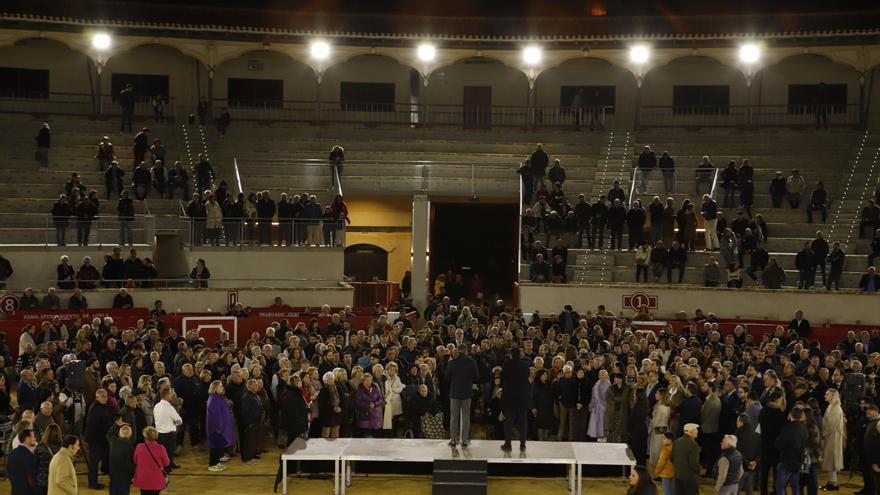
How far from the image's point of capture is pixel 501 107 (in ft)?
142

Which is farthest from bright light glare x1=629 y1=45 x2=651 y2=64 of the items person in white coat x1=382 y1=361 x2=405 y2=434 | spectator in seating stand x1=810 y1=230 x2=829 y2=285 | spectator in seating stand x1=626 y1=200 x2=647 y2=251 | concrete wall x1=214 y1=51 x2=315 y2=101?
person in white coat x1=382 y1=361 x2=405 y2=434

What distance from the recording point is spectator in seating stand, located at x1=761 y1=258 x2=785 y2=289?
30.6 m

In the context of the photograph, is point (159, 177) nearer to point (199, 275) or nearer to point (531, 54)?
point (199, 275)

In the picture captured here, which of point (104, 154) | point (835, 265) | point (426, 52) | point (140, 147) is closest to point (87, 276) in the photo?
point (140, 147)

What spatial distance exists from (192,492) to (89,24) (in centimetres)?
2588

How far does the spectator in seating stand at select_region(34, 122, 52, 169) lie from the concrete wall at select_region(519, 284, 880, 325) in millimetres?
15844

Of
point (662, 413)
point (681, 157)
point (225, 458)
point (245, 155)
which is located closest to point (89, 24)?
point (245, 155)

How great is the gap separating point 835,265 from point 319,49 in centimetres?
1960

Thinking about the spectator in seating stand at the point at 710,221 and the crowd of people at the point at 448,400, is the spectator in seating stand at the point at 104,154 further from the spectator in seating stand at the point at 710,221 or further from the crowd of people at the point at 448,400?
the spectator in seating stand at the point at 710,221

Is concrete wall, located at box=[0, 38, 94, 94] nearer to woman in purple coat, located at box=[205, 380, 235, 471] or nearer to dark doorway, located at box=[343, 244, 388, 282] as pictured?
dark doorway, located at box=[343, 244, 388, 282]

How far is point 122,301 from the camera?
94.6 feet

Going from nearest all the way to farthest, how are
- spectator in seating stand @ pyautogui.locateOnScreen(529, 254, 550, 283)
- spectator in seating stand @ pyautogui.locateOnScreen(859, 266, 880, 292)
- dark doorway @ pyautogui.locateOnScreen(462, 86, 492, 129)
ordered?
spectator in seating stand @ pyautogui.locateOnScreen(859, 266, 880, 292) < spectator in seating stand @ pyautogui.locateOnScreen(529, 254, 550, 283) < dark doorway @ pyautogui.locateOnScreen(462, 86, 492, 129)

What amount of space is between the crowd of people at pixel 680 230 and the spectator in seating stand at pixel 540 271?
0.03m

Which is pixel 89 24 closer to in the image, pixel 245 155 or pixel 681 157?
pixel 245 155
